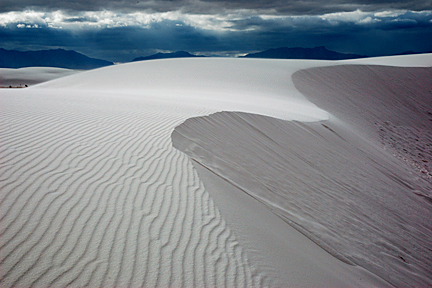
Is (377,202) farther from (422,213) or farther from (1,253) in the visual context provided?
(1,253)

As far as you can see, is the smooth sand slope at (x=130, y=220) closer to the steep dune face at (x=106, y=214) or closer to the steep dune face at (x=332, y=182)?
the steep dune face at (x=106, y=214)

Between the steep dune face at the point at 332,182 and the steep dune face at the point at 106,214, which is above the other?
the steep dune face at the point at 106,214

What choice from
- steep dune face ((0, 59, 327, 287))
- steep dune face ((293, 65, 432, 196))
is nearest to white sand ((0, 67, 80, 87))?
steep dune face ((293, 65, 432, 196))

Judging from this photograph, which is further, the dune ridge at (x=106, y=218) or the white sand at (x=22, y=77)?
the white sand at (x=22, y=77)

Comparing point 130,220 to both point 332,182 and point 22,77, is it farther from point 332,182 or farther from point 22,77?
point 22,77

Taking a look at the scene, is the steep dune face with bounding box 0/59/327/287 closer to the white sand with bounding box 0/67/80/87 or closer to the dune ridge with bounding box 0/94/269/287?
the dune ridge with bounding box 0/94/269/287

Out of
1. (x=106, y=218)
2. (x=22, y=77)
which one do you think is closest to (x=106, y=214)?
(x=106, y=218)

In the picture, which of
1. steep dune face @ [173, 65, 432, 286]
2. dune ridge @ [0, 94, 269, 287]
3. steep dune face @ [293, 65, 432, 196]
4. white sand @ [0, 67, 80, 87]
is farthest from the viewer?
white sand @ [0, 67, 80, 87]

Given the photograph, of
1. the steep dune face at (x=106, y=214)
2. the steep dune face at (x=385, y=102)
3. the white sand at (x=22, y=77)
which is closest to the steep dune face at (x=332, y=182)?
the steep dune face at (x=385, y=102)
